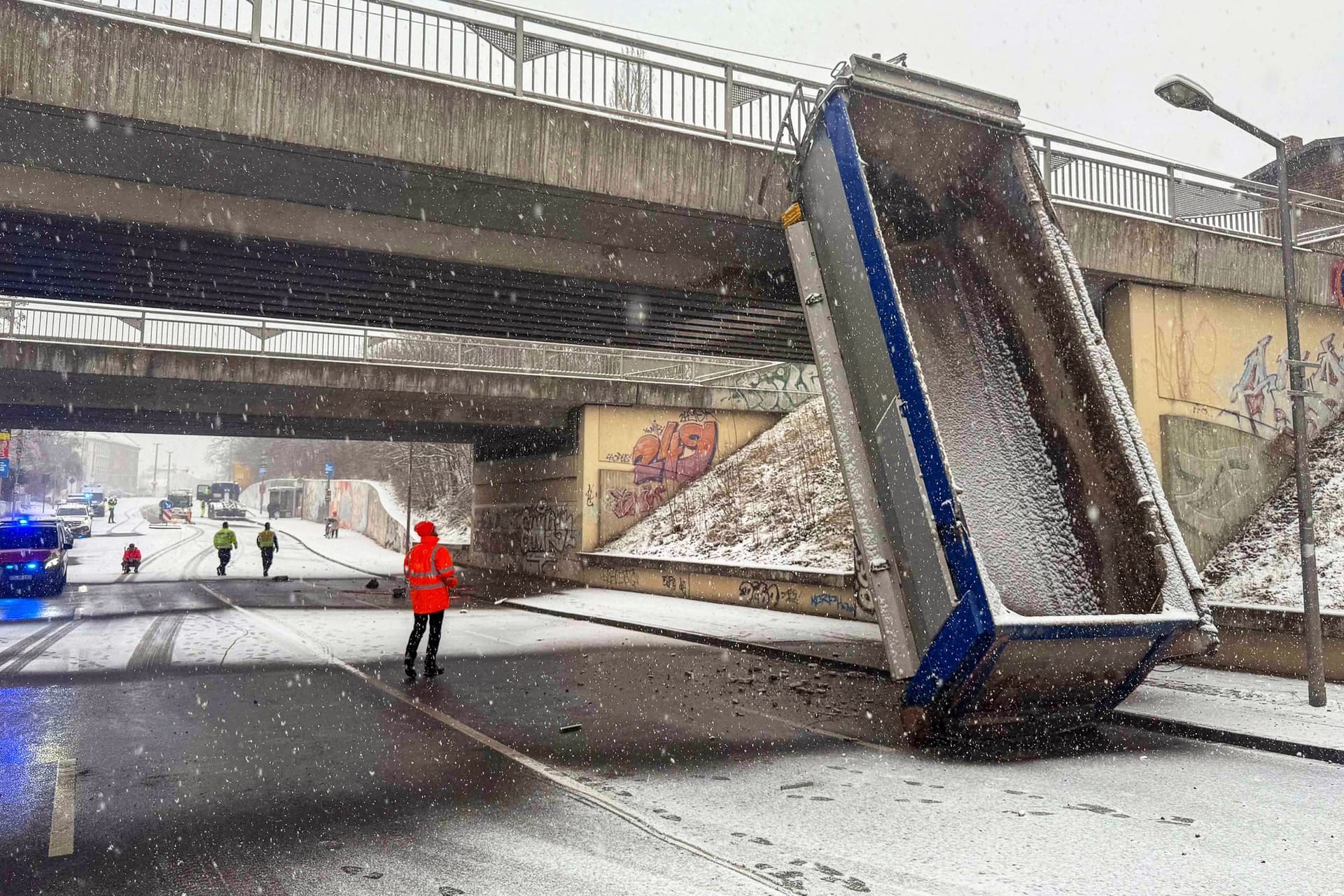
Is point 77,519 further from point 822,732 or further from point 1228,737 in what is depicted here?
point 1228,737

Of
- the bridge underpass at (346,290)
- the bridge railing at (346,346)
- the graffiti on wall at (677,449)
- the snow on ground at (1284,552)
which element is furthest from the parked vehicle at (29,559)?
the snow on ground at (1284,552)

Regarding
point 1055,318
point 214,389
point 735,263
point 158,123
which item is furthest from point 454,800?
point 214,389

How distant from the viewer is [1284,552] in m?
11.7

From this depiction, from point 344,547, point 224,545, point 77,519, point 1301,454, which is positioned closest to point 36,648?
point 1301,454

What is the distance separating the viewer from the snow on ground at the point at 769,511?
19078 mm

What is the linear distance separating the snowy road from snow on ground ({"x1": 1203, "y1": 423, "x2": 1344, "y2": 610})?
4957 millimetres

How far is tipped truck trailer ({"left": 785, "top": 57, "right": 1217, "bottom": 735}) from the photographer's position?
6363 millimetres

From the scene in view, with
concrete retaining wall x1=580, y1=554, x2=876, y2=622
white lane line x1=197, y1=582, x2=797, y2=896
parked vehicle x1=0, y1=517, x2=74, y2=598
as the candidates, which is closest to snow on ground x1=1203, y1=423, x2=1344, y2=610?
concrete retaining wall x1=580, y1=554, x2=876, y2=622

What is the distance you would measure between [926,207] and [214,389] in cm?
1941

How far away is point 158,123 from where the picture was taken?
8.41 metres

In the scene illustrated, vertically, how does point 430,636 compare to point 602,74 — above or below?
below

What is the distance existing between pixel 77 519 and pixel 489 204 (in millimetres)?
60847

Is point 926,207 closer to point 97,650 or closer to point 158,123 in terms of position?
point 158,123

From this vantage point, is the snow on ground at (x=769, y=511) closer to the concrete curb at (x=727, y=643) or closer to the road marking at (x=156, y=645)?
the concrete curb at (x=727, y=643)
